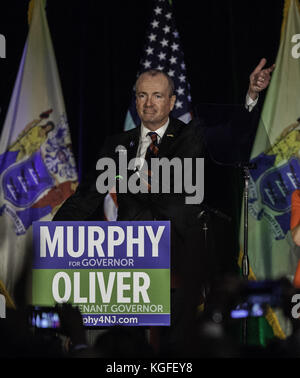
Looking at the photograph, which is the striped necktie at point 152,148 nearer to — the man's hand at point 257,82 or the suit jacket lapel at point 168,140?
the suit jacket lapel at point 168,140

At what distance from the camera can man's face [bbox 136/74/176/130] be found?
3865 mm

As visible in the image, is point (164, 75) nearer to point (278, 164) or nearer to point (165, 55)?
point (165, 55)

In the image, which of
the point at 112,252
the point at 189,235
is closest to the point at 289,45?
the point at 189,235

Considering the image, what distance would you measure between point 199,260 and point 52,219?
1.09m

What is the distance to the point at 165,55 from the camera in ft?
13.2

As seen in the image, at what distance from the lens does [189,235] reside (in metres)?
3.72

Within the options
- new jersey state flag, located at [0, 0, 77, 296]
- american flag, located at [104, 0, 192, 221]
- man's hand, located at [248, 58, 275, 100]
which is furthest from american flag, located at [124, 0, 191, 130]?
new jersey state flag, located at [0, 0, 77, 296]

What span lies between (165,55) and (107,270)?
1629 millimetres

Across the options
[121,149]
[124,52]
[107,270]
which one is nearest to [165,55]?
[124,52]

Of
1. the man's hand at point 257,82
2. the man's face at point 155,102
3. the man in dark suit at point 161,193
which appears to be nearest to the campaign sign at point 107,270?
the man in dark suit at point 161,193

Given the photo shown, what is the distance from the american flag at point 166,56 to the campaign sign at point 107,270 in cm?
85

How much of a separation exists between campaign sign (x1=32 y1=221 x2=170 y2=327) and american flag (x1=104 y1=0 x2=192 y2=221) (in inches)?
33.6

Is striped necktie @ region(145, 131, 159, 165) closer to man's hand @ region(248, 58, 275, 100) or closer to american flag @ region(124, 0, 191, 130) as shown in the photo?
american flag @ region(124, 0, 191, 130)

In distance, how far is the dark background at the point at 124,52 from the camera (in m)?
3.99
